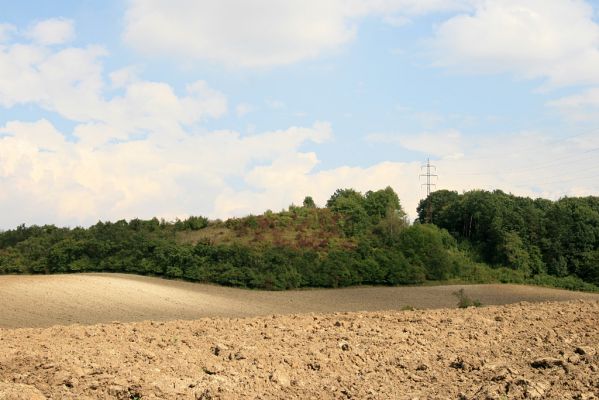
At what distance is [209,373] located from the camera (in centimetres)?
952

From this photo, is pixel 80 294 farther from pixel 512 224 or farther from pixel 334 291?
pixel 512 224

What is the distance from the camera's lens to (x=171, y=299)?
80.0 feet

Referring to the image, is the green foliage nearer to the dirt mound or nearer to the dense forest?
the dense forest

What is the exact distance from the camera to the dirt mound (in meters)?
8.37

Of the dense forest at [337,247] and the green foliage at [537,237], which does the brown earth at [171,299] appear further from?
the green foliage at [537,237]

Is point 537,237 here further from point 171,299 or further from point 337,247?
point 171,299

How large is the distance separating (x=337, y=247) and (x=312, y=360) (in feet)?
78.0

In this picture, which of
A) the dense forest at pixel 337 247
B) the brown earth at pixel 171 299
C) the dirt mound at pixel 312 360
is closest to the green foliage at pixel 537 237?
the dense forest at pixel 337 247

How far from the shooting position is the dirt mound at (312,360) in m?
8.37

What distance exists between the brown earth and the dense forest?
1253mm

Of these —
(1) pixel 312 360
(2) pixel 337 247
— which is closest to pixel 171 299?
(2) pixel 337 247

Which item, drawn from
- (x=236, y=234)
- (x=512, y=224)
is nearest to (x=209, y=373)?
(x=236, y=234)

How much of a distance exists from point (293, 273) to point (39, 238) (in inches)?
538

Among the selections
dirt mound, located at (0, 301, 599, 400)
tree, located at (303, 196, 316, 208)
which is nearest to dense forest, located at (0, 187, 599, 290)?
tree, located at (303, 196, 316, 208)
